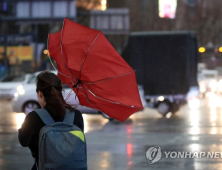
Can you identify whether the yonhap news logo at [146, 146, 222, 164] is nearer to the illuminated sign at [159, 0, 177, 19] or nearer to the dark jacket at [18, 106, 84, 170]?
the dark jacket at [18, 106, 84, 170]

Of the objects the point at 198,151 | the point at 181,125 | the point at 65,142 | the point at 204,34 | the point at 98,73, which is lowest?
the point at 204,34

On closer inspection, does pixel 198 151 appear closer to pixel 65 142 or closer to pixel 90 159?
pixel 90 159

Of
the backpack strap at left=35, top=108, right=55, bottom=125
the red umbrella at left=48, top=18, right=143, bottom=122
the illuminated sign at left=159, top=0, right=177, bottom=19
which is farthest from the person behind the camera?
the illuminated sign at left=159, top=0, right=177, bottom=19

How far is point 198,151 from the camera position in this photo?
31.5 ft

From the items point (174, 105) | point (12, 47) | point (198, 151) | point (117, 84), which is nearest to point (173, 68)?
point (174, 105)

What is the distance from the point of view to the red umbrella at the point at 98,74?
13.7 ft

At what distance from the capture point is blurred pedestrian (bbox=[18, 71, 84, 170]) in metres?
3.72

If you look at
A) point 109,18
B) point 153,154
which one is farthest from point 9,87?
point 153,154

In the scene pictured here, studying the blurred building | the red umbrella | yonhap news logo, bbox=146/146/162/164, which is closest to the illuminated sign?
the blurred building

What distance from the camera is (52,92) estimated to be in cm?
374

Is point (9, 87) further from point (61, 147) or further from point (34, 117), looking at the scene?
point (61, 147)

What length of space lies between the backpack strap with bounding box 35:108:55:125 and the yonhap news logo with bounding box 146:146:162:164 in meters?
5.06

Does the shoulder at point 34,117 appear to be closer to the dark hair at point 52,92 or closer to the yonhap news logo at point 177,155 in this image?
the dark hair at point 52,92

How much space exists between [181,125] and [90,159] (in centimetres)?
621
